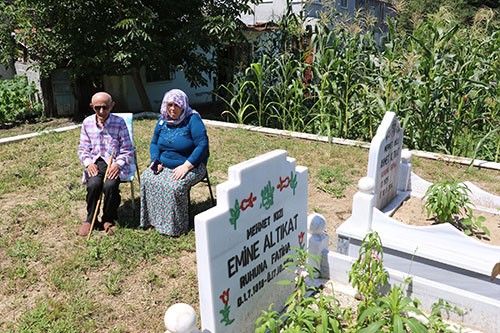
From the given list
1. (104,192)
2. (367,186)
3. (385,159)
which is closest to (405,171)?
(385,159)

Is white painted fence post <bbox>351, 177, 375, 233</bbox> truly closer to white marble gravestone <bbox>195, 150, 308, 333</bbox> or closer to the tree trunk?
white marble gravestone <bbox>195, 150, 308, 333</bbox>

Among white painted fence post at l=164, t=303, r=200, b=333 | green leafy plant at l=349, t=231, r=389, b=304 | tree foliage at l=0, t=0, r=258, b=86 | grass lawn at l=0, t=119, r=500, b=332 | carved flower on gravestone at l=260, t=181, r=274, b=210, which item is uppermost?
tree foliage at l=0, t=0, r=258, b=86

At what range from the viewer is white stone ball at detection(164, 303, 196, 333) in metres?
1.74

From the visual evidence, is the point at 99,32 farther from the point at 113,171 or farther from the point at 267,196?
the point at 267,196

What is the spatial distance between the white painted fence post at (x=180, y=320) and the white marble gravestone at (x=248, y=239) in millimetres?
245

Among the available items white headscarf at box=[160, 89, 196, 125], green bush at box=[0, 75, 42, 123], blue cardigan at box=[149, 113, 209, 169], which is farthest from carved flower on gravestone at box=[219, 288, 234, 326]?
green bush at box=[0, 75, 42, 123]

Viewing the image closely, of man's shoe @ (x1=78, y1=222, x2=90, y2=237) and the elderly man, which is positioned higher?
the elderly man

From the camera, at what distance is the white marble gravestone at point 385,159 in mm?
3400

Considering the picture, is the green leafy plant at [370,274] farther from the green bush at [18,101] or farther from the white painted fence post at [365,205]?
the green bush at [18,101]

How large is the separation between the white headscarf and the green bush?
5.89m

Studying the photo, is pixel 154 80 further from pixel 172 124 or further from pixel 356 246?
pixel 356 246

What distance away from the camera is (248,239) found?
2.25 metres

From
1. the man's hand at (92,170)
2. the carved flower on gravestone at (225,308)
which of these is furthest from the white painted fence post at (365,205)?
the man's hand at (92,170)

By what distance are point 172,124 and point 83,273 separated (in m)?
1.43
